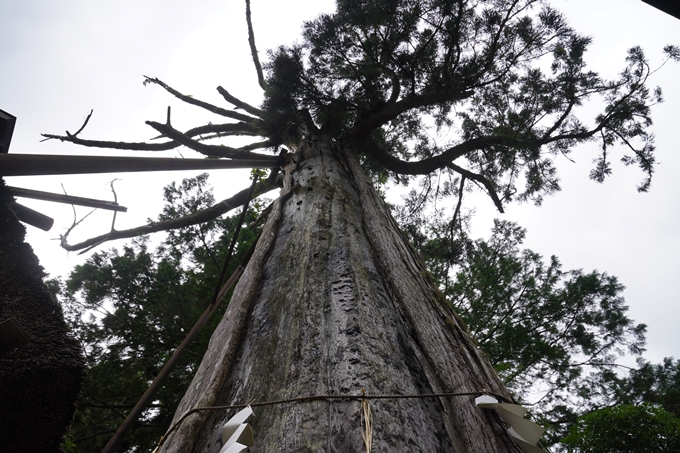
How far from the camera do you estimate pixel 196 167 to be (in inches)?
89.3

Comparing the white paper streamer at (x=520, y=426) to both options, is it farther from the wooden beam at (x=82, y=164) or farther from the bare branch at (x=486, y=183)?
the bare branch at (x=486, y=183)

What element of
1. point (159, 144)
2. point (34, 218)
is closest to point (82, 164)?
point (34, 218)

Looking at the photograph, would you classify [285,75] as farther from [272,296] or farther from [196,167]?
[272,296]

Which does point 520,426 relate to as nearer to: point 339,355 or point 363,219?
point 339,355

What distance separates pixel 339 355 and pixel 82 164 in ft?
4.77

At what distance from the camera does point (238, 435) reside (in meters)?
0.66

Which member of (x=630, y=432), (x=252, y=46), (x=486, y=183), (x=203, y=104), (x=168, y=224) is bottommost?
(x=630, y=432)

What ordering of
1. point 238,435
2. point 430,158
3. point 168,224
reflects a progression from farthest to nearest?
point 430,158, point 168,224, point 238,435

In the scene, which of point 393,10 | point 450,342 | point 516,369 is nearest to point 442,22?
point 393,10

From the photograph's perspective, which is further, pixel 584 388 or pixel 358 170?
pixel 584 388

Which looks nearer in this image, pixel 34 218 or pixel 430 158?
pixel 34 218

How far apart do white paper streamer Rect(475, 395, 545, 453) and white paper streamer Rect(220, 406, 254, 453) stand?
0.59 meters

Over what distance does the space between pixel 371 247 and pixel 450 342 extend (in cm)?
61

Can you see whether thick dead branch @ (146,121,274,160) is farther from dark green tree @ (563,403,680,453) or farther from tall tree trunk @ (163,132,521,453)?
dark green tree @ (563,403,680,453)
